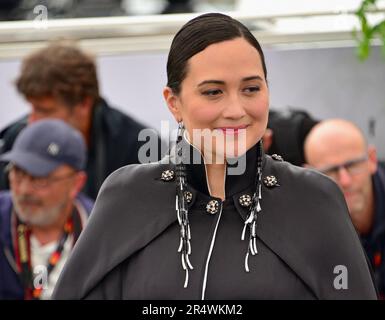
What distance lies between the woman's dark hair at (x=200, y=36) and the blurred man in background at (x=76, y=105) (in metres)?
1.39

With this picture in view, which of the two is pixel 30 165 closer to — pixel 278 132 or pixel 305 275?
pixel 278 132

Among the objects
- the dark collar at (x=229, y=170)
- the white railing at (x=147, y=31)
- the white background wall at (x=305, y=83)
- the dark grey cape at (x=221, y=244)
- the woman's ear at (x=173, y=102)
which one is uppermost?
the white railing at (x=147, y=31)

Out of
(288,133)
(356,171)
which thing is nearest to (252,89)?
(288,133)

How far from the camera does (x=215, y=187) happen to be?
2295 millimetres

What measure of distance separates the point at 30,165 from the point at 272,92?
106 centimetres

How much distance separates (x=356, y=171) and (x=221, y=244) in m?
1.66

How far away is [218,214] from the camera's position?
2.24 meters

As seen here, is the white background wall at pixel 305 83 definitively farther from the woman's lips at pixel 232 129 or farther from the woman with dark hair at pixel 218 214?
the woman's lips at pixel 232 129

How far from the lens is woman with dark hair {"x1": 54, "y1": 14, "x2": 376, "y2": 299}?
218 centimetres

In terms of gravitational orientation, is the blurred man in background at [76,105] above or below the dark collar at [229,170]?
above

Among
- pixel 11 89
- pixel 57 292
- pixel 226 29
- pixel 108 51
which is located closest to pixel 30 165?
pixel 11 89

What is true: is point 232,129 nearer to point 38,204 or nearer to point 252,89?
point 252,89

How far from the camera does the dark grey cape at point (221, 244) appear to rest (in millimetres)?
2176

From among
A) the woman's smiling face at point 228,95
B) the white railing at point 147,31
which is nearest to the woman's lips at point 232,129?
the woman's smiling face at point 228,95
